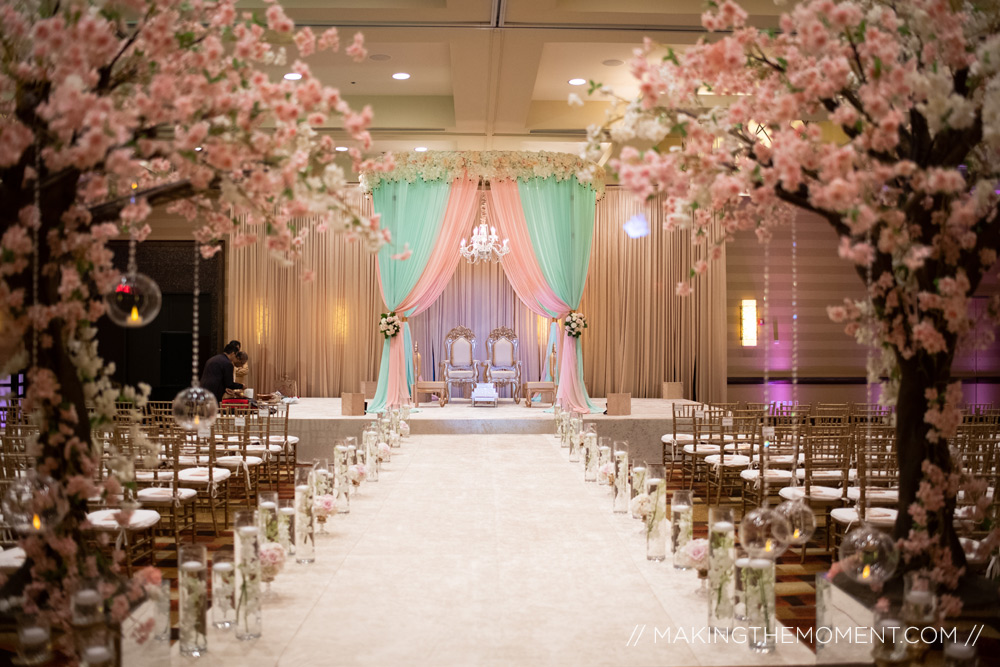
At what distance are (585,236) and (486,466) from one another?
558 cm

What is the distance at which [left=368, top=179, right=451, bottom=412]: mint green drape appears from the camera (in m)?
11.4

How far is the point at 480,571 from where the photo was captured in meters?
3.77

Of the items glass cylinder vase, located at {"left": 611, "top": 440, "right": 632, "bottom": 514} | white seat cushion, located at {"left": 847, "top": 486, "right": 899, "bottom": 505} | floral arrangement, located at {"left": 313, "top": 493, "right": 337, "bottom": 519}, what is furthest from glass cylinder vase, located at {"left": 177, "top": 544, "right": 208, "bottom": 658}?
white seat cushion, located at {"left": 847, "top": 486, "right": 899, "bottom": 505}

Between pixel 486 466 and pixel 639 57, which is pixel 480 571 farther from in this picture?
pixel 486 466

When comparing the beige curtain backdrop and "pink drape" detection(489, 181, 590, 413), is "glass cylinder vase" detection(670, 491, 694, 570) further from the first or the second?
the beige curtain backdrop

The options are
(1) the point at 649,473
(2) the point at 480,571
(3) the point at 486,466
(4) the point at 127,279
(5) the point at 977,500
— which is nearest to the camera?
(4) the point at 127,279

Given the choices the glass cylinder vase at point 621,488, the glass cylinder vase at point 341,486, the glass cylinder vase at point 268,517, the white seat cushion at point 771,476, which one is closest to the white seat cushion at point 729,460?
the white seat cushion at point 771,476

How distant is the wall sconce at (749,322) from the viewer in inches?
577

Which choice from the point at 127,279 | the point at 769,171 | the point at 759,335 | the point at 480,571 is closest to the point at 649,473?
the point at 480,571

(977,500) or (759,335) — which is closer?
(977,500)

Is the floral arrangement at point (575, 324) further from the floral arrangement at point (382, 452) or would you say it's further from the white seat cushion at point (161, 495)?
the white seat cushion at point (161, 495)

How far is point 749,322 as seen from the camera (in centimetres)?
1467

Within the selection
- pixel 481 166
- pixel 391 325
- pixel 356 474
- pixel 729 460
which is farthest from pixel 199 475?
pixel 481 166

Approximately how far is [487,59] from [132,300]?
5.98m
